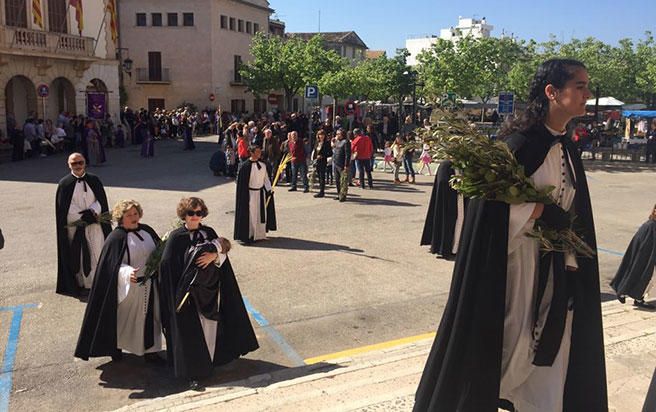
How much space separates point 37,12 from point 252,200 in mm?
23923

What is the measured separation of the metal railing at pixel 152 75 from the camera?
161 feet

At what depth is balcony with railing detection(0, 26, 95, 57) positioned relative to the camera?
27641 mm

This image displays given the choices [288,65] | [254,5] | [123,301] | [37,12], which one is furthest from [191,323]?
[254,5]

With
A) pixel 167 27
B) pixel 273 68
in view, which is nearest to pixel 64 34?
pixel 273 68

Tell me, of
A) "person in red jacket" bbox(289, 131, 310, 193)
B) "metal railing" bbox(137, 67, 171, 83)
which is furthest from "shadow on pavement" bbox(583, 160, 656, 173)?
"metal railing" bbox(137, 67, 171, 83)

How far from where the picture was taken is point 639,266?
7.46 m

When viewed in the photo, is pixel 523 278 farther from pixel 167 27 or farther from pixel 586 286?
pixel 167 27

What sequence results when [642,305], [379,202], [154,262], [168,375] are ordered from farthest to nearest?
1. [379,202]
2. [642,305]
3. [168,375]
4. [154,262]

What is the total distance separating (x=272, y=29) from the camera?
64.1 metres

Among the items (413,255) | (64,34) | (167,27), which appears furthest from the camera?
(167,27)

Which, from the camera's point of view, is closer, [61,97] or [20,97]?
[20,97]

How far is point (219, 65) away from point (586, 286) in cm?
4840

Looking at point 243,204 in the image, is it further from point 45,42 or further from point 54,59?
point 54,59

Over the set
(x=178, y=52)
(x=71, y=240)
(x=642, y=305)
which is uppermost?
(x=178, y=52)
